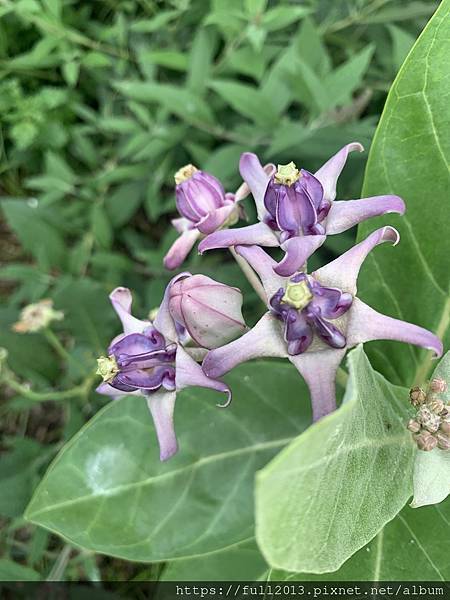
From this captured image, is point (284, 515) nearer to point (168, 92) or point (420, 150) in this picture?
point (420, 150)

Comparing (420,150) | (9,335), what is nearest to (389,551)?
(420,150)

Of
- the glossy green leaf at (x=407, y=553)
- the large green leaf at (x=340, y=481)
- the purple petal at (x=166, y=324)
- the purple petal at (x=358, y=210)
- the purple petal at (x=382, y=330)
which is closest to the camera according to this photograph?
the large green leaf at (x=340, y=481)

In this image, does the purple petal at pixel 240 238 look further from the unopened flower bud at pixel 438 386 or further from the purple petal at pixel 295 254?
the unopened flower bud at pixel 438 386

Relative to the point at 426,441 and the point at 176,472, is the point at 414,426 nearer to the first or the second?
the point at 426,441

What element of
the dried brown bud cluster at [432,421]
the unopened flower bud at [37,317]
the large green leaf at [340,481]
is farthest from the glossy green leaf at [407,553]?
the unopened flower bud at [37,317]

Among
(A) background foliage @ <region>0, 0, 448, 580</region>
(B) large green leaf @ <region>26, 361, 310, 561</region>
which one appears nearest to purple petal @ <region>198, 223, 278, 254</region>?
(B) large green leaf @ <region>26, 361, 310, 561</region>

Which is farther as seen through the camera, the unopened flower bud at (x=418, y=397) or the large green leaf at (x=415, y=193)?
the large green leaf at (x=415, y=193)

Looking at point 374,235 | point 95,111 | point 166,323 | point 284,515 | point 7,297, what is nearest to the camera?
point 284,515
